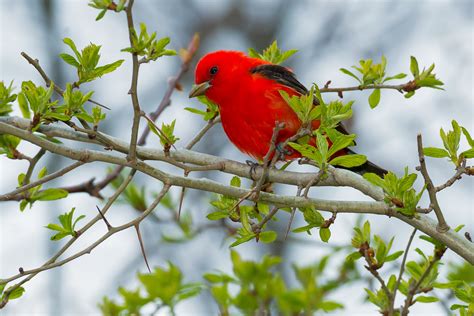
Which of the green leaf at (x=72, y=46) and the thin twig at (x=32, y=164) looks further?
the thin twig at (x=32, y=164)

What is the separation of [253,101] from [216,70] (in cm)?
57

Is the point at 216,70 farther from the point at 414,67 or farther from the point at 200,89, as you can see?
the point at 414,67

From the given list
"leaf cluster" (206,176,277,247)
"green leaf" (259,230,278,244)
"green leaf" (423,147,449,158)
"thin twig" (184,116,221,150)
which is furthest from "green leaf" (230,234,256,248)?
"green leaf" (423,147,449,158)

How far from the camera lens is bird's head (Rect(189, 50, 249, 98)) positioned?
5332 mm

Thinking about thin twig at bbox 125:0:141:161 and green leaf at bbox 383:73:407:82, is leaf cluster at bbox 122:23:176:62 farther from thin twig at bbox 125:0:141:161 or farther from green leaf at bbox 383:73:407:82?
green leaf at bbox 383:73:407:82

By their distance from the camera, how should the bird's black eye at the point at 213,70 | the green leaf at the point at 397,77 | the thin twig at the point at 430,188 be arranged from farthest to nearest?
the bird's black eye at the point at 213,70 → the green leaf at the point at 397,77 → the thin twig at the point at 430,188

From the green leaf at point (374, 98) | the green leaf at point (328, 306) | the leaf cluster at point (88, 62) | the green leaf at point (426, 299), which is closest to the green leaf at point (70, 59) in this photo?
the leaf cluster at point (88, 62)

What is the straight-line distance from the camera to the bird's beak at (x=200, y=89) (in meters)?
5.30

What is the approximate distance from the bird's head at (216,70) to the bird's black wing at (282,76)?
19cm

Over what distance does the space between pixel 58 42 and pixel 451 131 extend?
818 cm

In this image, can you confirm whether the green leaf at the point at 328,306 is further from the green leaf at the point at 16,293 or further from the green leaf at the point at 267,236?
the green leaf at the point at 16,293

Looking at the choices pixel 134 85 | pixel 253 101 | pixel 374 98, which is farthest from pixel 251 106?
pixel 134 85

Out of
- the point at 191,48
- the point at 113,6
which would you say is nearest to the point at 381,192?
the point at 113,6

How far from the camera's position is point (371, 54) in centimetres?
1175
